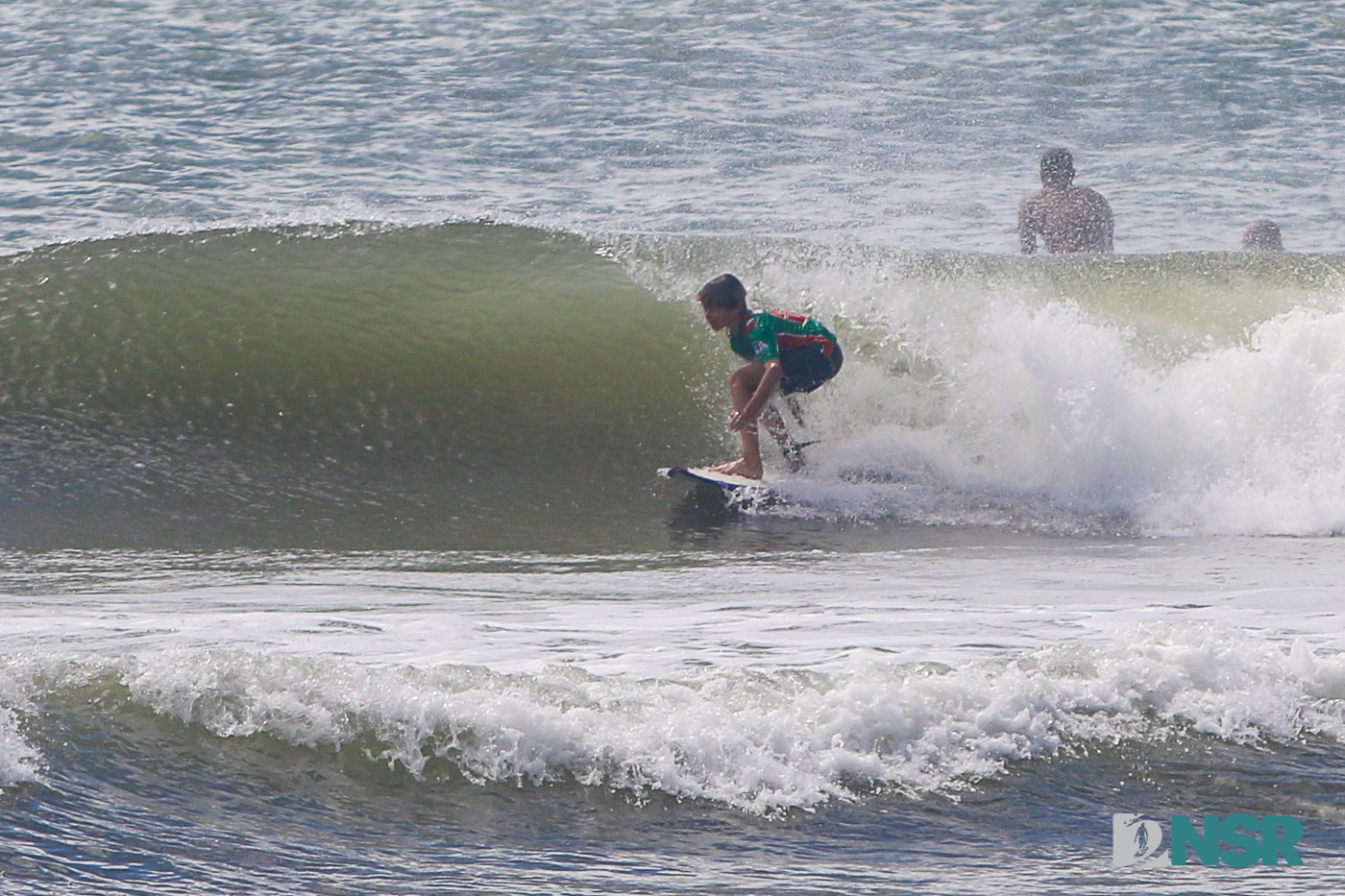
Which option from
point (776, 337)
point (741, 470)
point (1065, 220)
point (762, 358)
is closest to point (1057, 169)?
point (1065, 220)

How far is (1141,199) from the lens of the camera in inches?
459

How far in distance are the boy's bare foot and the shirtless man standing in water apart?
3.99 m

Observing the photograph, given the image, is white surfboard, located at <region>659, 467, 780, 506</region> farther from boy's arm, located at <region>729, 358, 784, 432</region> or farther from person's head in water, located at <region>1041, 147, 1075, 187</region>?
person's head in water, located at <region>1041, 147, 1075, 187</region>

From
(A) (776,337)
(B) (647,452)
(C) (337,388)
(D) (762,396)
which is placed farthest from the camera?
(C) (337,388)

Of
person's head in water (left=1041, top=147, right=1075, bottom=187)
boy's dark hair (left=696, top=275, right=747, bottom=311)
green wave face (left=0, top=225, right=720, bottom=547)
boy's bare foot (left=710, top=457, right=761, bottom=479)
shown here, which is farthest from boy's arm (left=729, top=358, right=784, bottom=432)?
person's head in water (left=1041, top=147, right=1075, bottom=187)

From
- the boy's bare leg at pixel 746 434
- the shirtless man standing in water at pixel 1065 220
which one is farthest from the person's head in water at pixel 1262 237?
the boy's bare leg at pixel 746 434

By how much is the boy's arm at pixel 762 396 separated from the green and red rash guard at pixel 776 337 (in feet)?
0.24

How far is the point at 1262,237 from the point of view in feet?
31.4

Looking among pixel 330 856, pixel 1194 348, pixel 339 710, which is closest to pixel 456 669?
pixel 339 710

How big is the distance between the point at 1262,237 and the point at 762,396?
17.2ft

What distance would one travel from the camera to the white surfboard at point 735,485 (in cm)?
609

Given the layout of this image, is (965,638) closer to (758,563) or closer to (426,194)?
(758,563)

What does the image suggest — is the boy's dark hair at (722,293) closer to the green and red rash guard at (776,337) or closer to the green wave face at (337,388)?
the green and red rash guard at (776,337)

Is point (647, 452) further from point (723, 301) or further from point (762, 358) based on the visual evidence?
point (723, 301)
